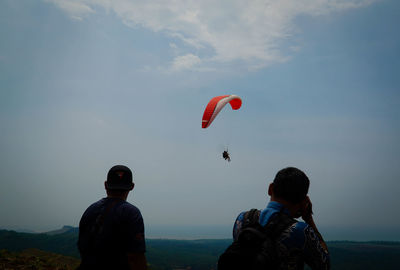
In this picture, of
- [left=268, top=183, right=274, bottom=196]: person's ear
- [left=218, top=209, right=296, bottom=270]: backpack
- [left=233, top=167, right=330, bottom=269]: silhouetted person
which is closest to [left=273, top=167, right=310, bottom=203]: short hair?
[left=233, top=167, right=330, bottom=269]: silhouetted person

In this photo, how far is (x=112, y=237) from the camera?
16.5 ft

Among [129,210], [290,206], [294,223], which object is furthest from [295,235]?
[129,210]

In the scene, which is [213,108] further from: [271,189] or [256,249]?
[256,249]

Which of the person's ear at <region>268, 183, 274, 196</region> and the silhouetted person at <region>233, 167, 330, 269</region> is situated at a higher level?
the person's ear at <region>268, 183, 274, 196</region>

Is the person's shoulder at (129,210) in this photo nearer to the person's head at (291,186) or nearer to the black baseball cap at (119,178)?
the black baseball cap at (119,178)

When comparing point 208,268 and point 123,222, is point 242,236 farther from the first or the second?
point 208,268

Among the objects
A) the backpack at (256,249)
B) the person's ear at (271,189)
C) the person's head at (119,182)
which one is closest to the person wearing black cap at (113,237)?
the person's head at (119,182)

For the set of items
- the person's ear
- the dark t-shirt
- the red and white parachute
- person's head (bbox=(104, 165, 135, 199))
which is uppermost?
the red and white parachute

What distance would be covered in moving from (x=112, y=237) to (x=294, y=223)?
10.2 feet

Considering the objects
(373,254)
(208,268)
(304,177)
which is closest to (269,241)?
(304,177)

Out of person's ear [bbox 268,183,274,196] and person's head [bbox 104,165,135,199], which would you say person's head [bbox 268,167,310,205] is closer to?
person's ear [bbox 268,183,274,196]

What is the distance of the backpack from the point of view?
3223mm

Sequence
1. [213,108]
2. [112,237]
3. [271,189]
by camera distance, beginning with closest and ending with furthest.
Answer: [271,189] → [112,237] → [213,108]

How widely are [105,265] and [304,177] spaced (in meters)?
3.60
